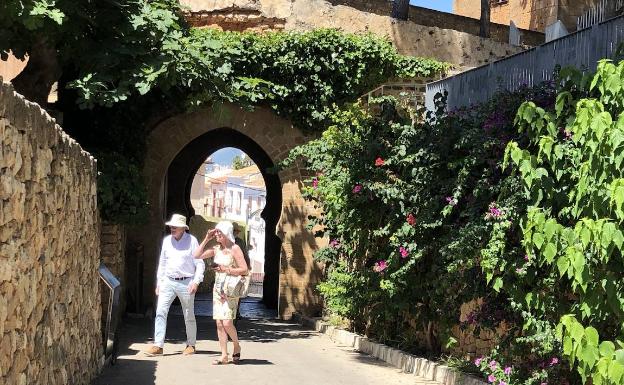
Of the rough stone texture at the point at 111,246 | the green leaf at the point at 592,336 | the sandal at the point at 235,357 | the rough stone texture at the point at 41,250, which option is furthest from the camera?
the rough stone texture at the point at 111,246

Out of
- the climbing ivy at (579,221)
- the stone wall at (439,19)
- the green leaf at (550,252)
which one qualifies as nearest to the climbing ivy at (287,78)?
the stone wall at (439,19)

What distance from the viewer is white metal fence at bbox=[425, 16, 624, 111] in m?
8.64

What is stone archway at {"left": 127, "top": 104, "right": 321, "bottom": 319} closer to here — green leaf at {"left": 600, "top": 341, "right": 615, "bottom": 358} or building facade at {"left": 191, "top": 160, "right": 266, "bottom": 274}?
green leaf at {"left": 600, "top": 341, "right": 615, "bottom": 358}

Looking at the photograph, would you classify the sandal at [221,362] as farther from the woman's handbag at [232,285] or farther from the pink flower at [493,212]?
the pink flower at [493,212]

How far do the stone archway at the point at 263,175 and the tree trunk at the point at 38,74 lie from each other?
923 centimetres

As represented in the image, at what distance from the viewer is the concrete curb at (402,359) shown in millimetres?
9547

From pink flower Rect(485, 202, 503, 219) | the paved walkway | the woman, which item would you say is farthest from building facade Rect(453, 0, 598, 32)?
pink flower Rect(485, 202, 503, 219)

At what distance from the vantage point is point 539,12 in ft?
102

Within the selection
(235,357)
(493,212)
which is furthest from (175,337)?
(493,212)

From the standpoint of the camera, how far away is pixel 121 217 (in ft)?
45.5

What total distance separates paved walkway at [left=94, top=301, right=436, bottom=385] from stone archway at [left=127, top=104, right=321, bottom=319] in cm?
317

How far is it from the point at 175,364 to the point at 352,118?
6.55 meters

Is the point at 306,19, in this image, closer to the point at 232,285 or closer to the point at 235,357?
the point at 232,285

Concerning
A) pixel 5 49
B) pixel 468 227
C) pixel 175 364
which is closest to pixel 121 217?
pixel 5 49
